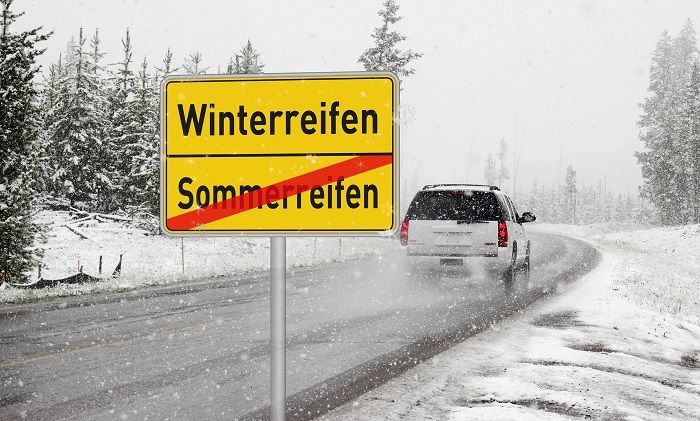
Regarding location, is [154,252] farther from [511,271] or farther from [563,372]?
[563,372]

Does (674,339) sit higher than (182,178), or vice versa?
(182,178)

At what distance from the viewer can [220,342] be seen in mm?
8188

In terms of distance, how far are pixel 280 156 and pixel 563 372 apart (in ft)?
15.5

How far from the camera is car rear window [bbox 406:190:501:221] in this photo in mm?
13453

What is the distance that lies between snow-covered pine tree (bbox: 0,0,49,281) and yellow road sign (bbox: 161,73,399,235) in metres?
16.1

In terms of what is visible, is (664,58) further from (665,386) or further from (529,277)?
(665,386)

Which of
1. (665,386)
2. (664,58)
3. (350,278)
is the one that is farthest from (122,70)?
(664,58)

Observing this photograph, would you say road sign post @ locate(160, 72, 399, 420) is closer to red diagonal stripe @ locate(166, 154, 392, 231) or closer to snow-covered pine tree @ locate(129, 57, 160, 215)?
red diagonal stripe @ locate(166, 154, 392, 231)

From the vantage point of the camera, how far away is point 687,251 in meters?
39.4

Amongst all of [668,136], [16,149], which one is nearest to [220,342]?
[16,149]

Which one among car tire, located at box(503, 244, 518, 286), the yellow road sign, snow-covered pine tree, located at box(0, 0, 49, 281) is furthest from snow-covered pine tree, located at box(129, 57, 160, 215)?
the yellow road sign

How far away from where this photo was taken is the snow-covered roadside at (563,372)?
539 cm

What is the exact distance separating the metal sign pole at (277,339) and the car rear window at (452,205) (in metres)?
10.5

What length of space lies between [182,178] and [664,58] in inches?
3105
